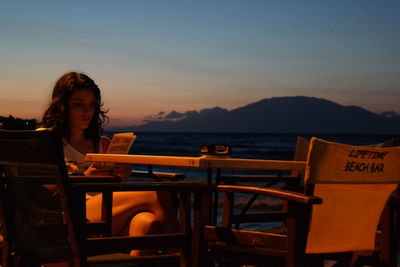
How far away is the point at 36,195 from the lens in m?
2.52

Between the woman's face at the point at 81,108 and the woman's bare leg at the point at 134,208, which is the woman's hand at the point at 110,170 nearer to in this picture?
the woman's bare leg at the point at 134,208

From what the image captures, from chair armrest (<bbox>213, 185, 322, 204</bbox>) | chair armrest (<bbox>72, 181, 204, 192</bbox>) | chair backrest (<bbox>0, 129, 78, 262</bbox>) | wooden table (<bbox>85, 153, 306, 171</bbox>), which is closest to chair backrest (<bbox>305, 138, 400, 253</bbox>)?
chair armrest (<bbox>213, 185, 322, 204</bbox>)

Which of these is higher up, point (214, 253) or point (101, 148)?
point (101, 148)

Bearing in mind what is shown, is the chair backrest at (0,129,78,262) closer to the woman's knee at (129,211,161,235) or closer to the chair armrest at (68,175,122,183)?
the chair armrest at (68,175,122,183)

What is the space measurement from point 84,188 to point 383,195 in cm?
146

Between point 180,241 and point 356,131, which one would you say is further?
point 356,131

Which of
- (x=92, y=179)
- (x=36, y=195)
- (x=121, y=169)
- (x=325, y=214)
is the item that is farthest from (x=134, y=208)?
(x=325, y=214)

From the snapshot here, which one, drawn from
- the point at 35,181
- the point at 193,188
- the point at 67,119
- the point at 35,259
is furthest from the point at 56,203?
the point at 67,119

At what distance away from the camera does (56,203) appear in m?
2.41

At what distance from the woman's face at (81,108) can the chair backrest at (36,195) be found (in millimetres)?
1023

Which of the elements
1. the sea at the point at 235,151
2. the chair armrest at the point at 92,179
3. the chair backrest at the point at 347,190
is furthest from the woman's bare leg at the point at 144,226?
the sea at the point at 235,151

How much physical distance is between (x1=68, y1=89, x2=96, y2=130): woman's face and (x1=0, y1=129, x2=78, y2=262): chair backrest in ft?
3.36

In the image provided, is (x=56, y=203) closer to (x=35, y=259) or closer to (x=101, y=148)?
(x=35, y=259)

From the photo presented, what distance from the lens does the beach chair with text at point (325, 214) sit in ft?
8.20
